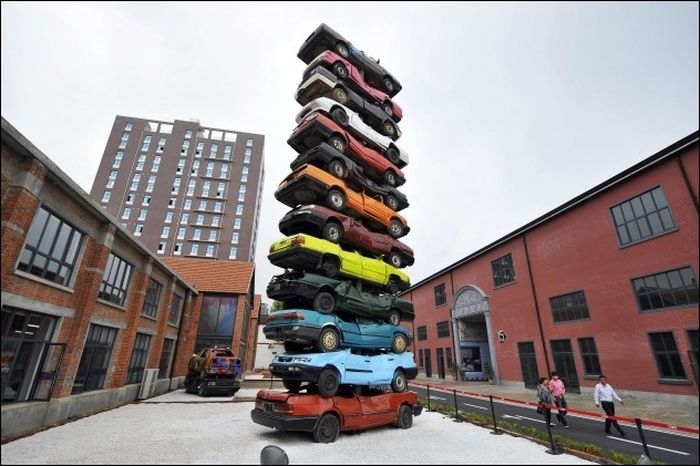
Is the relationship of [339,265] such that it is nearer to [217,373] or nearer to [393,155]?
[393,155]

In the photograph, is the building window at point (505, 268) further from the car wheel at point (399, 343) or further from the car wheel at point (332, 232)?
the car wheel at point (332, 232)

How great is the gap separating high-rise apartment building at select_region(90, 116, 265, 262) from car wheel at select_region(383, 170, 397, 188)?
187 feet

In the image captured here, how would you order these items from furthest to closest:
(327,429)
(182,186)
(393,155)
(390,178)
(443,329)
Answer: (182,186), (443,329), (393,155), (390,178), (327,429)

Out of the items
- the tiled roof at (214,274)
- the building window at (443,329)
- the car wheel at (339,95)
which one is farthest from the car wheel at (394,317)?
the building window at (443,329)

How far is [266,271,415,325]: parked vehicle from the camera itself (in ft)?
32.8

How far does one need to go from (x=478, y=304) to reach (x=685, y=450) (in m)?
23.4

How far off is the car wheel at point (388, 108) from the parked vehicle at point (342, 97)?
20 cm

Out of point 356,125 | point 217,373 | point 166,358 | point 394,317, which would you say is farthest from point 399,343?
point 166,358

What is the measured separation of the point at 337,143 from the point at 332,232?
3.62 meters

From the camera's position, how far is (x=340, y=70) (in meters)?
14.3

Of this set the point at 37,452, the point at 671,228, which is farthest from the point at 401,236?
the point at 37,452

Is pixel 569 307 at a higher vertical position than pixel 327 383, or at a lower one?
higher

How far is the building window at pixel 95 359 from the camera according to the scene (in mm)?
12961

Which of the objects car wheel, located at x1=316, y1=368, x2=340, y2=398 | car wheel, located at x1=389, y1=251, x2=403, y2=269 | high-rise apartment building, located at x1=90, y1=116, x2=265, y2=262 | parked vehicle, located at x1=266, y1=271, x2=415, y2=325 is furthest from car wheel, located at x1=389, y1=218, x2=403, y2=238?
high-rise apartment building, located at x1=90, y1=116, x2=265, y2=262
